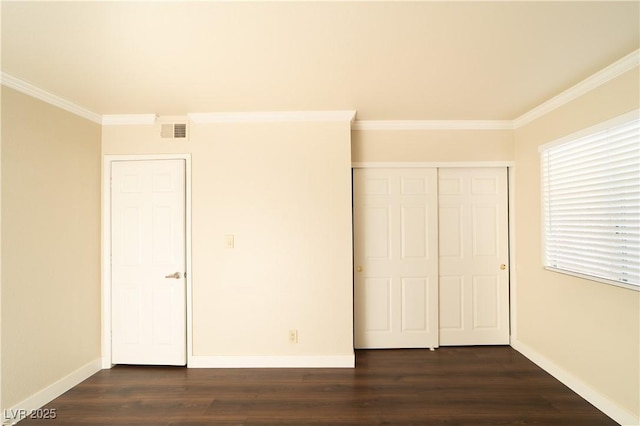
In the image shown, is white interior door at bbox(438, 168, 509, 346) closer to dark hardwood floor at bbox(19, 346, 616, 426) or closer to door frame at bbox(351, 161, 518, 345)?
door frame at bbox(351, 161, 518, 345)

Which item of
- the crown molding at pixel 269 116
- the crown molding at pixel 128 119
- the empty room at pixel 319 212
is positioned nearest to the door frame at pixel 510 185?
the empty room at pixel 319 212

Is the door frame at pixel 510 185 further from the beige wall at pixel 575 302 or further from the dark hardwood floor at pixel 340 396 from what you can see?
the dark hardwood floor at pixel 340 396

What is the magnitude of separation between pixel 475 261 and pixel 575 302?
95 cm

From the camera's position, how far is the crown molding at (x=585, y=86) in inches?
75.8

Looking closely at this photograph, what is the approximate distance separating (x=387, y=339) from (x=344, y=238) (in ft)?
4.33

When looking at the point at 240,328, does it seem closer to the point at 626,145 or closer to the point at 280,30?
the point at 280,30

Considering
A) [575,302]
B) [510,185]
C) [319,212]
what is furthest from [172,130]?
[575,302]

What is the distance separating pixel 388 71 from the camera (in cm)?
206

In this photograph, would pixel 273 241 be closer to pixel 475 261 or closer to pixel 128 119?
pixel 128 119

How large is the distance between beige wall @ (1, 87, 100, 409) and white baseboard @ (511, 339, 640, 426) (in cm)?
435

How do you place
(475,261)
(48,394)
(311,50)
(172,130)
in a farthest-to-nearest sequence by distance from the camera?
(475,261) → (172,130) → (48,394) → (311,50)

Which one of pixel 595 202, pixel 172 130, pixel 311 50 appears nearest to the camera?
pixel 311 50

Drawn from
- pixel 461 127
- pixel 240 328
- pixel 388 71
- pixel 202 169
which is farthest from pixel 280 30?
pixel 240 328

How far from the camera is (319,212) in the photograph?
2.85 m
